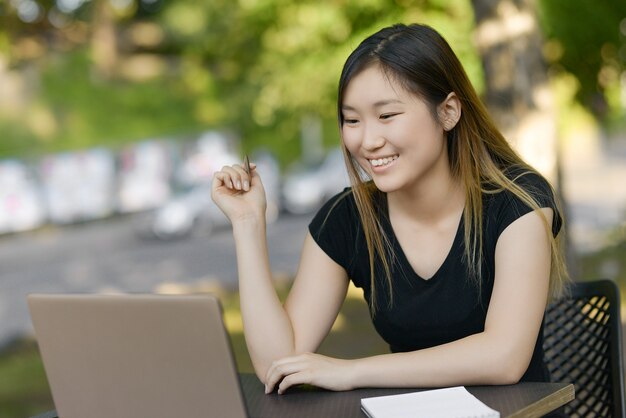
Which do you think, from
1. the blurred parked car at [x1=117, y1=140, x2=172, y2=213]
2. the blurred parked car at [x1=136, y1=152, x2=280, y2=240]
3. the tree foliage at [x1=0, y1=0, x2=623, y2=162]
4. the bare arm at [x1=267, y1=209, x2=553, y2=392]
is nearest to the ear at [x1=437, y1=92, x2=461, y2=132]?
the bare arm at [x1=267, y1=209, x2=553, y2=392]

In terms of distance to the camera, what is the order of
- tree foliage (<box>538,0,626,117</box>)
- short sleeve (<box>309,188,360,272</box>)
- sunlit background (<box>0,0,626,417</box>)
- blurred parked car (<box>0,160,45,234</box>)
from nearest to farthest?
short sleeve (<box>309,188,360,272</box>) < tree foliage (<box>538,0,626,117</box>) < sunlit background (<box>0,0,626,417</box>) < blurred parked car (<box>0,160,45,234</box>)

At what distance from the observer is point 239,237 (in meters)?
2.08

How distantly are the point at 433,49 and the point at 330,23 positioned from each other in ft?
18.6

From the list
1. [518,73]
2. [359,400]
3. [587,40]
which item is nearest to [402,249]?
[359,400]

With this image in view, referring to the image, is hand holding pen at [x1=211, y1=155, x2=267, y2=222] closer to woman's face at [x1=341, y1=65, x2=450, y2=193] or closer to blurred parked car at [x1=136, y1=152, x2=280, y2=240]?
woman's face at [x1=341, y1=65, x2=450, y2=193]

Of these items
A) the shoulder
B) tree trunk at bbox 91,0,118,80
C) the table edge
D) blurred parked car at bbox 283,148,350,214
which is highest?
tree trunk at bbox 91,0,118,80

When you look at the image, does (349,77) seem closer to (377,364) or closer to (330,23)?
(377,364)

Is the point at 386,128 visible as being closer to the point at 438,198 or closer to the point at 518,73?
the point at 438,198

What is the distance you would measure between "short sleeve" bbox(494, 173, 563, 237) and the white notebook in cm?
41

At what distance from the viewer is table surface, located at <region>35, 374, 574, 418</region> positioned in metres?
1.63

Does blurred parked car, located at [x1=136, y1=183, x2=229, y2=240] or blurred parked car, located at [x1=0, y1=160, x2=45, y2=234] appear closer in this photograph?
blurred parked car, located at [x1=0, y1=160, x2=45, y2=234]

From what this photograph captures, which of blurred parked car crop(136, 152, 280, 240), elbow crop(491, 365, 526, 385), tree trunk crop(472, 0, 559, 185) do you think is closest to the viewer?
elbow crop(491, 365, 526, 385)

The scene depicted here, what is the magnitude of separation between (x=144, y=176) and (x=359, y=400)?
1798 cm

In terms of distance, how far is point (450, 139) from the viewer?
7.13 feet
